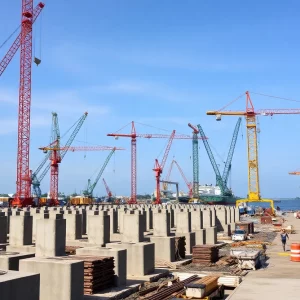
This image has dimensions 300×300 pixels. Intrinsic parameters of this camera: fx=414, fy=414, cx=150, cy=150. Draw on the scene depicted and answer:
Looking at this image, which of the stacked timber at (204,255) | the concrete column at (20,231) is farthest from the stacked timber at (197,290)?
the concrete column at (20,231)

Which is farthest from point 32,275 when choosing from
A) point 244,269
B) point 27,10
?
point 27,10

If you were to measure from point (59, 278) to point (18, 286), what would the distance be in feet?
9.37

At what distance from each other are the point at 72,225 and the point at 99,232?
17.3 feet

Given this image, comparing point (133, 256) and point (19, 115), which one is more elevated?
point (19, 115)

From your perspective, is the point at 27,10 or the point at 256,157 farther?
the point at 256,157

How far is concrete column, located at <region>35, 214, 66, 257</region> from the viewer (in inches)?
568

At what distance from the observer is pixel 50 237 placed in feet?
47.4

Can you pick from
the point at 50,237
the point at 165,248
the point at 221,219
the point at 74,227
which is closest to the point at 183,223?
the point at 165,248

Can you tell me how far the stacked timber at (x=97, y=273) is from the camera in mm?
13266

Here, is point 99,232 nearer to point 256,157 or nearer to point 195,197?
point 256,157

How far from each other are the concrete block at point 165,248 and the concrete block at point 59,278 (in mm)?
8385

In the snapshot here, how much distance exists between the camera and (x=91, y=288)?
1325 cm

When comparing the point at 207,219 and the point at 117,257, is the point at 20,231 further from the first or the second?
the point at 207,219

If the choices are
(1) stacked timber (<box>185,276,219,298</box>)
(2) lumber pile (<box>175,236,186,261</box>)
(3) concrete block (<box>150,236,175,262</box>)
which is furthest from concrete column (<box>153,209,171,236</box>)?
(1) stacked timber (<box>185,276,219,298</box>)
